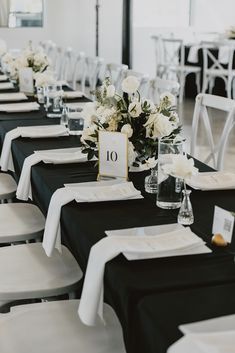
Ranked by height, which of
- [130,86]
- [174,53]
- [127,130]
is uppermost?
[130,86]

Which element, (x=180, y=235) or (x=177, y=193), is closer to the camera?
(x=180, y=235)

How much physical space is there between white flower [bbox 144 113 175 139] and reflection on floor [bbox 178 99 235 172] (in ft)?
10.0

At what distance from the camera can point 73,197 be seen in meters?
2.14

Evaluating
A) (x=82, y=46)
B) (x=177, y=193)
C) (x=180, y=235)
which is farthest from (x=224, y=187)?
(x=82, y=46)

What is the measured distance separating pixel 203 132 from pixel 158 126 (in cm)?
473

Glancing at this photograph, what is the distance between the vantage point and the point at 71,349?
1707mm

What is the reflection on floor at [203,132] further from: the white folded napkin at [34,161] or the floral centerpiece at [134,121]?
the floral centerpiece at [134,121]

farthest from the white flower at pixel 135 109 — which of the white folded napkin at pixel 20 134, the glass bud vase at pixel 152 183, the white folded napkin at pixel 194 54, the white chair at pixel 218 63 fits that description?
the white folded napkin at pixel 194 54

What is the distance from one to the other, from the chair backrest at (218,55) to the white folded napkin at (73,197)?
6.87m

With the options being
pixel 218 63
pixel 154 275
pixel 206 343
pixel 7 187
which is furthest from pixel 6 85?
pixel 218 63

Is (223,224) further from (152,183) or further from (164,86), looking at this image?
(164,86)

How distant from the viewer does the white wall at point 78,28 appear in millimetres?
11133

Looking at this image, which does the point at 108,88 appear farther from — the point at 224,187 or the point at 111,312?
the point at 111,312

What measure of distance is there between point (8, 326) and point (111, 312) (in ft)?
1.01
